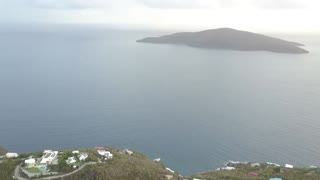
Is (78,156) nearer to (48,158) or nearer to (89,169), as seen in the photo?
(48,158)

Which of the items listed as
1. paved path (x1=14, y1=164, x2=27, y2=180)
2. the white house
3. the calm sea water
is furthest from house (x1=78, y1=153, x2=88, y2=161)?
the calm sea water

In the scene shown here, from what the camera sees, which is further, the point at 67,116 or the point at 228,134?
the point at 67,116

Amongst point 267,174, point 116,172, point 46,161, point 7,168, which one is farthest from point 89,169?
point 267,174

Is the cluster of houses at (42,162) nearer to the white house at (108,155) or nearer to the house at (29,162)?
the house at (29,162)

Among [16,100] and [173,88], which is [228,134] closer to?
[173,88]

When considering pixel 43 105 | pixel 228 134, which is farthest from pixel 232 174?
pixel 43 105

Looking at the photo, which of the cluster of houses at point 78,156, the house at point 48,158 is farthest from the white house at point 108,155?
the house at point 48,158
